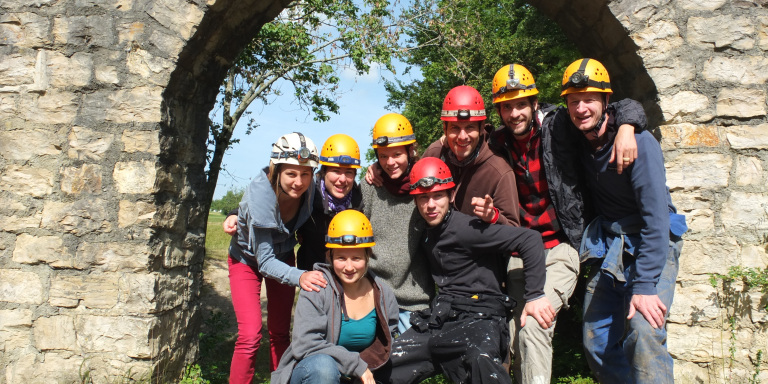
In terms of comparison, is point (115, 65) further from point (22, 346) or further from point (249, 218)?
point (22, 346)

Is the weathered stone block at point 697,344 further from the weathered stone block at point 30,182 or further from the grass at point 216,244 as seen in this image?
the grass at point 216,244

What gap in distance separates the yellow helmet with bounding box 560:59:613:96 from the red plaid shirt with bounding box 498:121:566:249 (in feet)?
1.35

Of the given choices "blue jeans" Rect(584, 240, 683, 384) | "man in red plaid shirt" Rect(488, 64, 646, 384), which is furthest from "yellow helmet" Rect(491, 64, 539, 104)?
"blue jeans" Rect(584, 240, 683, 384)

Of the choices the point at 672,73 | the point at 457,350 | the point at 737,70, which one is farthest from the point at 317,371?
the point at 737,70

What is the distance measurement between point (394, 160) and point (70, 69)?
2275 millimetres

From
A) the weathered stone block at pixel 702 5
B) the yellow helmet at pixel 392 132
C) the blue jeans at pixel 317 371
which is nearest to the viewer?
the blue jeans at pixel 317 371

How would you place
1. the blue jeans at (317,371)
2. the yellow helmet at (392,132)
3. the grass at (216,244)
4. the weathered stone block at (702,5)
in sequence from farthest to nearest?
the grass at (216,244) → the weathered stone block at (702,5) → the yellow helmet at (392,132) → the blue jeans at (317,371)

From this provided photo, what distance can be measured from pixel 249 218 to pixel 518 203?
1.55 meters

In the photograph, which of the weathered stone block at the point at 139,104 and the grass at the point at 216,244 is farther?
the grass at the point at 216,244

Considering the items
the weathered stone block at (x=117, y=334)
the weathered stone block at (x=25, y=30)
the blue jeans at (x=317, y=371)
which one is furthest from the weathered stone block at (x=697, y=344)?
the weathered stone block at (x=25, y=30)

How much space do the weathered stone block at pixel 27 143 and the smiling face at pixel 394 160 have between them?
2173 mm

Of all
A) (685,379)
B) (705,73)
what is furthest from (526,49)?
(685,379)

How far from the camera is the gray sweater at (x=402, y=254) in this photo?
3170 mm

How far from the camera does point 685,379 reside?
3.45m
